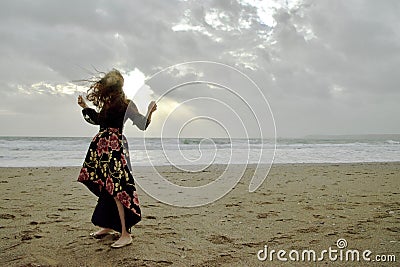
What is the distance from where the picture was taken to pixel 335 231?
4.21m

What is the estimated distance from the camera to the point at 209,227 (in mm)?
4559

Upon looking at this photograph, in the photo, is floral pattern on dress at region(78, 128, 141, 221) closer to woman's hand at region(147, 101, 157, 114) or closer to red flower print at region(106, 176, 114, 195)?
red flower print at region(106, 176, 114, 195)

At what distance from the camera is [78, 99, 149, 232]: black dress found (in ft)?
12.2

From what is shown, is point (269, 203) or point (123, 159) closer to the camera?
point (123, 159)

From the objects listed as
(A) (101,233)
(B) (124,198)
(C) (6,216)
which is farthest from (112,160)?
(C) (6,216)

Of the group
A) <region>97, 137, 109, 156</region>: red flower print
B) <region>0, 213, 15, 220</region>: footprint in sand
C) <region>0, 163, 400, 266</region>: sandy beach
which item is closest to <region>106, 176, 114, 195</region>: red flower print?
<region>97, 137, 109, 156</region>: red flower print

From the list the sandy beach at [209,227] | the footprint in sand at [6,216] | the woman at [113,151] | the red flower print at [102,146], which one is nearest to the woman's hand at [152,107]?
the woman at [113,151]

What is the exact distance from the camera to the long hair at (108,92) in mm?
3814

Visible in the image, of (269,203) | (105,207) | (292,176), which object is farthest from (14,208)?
(292,176)

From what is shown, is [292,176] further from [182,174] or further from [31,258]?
[31,258]

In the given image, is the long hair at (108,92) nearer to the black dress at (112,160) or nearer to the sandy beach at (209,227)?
the black dress at (112,160)

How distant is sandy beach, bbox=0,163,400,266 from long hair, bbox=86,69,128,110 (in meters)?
1.50

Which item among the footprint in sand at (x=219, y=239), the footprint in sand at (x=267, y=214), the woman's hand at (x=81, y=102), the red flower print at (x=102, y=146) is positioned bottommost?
the footprint in sand at (x=219, y=239)

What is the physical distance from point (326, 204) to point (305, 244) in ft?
7.80
